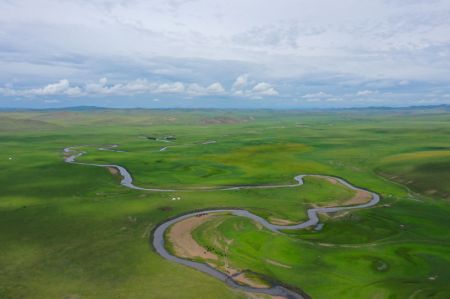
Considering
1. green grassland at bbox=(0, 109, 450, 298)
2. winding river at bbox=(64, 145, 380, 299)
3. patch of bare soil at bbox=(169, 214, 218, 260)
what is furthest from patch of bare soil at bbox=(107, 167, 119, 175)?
patch of bare soil at bbox=(169, 214, 218, 260)

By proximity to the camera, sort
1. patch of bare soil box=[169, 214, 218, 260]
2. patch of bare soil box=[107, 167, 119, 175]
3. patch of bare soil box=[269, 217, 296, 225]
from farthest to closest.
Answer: patch of bare soil box=[107, 167, 119, 175]
patch of bare soil box=[269, 217, 296, 225]
patch of bare soil box=[169, 214, 218, 260]

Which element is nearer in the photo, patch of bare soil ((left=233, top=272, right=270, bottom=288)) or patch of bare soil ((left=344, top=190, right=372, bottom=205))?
patch of bare soil ((left=233, top=272, right=270, bottom=288))

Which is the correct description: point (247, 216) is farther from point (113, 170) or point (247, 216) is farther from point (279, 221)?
point (113, 170)

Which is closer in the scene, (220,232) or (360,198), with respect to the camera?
(220,232)

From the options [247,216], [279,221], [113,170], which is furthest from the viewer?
[113,170]

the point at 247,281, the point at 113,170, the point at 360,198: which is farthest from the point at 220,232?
the point at 113,170

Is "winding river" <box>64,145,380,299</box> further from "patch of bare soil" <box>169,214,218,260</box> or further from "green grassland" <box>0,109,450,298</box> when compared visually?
"green grassland" <box>0,109,450,298</box>

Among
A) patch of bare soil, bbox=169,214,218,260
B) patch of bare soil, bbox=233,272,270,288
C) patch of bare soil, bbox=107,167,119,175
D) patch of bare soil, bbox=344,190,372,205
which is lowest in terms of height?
patch of bare soil, bbox=233,272,270,288

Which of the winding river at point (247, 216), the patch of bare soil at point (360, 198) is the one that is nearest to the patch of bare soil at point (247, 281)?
the winding river at point (247, 216)

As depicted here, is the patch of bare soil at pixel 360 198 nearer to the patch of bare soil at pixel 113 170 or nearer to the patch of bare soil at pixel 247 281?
the patch of bare soil at pixel 247 281

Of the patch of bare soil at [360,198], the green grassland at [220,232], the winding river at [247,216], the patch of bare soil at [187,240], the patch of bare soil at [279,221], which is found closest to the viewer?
the winding river at [247,216]

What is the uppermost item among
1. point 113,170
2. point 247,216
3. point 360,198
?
point 113,170

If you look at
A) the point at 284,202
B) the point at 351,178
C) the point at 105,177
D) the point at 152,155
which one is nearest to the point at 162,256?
the point at 284,202
